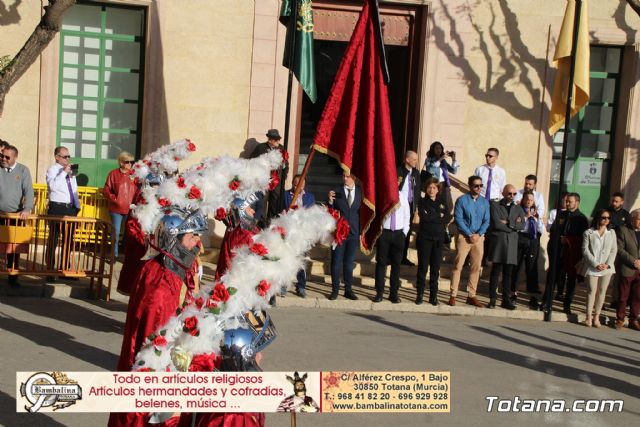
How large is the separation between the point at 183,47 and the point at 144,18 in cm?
91

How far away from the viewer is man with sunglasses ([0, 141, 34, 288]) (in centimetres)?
1338

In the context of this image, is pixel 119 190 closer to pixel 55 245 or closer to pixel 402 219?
pixel 55 245

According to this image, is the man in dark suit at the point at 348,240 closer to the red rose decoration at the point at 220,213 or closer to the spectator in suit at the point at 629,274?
the spectator in suit at the point at 629,274

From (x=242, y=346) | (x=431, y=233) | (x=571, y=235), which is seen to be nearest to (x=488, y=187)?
(x=571, y=235)

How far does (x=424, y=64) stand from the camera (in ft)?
57.1

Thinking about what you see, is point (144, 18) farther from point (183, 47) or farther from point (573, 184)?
point (573, 184)

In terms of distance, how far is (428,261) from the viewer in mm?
14391

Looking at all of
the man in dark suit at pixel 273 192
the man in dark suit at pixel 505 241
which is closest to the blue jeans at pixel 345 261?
the man in dark suit at pixel 273 192

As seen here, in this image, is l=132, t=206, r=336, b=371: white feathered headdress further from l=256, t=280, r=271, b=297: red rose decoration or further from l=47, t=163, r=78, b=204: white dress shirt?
l=47, t=163, r=78, b=204: white dress shirt

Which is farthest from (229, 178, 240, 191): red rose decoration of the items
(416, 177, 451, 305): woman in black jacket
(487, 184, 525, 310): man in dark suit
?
(487, 184, 525, 310): man in dark suit

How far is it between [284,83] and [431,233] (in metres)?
4.34

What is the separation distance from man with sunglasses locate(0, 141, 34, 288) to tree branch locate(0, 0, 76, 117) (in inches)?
41.3

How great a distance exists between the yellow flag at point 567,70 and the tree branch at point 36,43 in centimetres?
768

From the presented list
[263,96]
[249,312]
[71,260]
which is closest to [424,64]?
[263,96]
